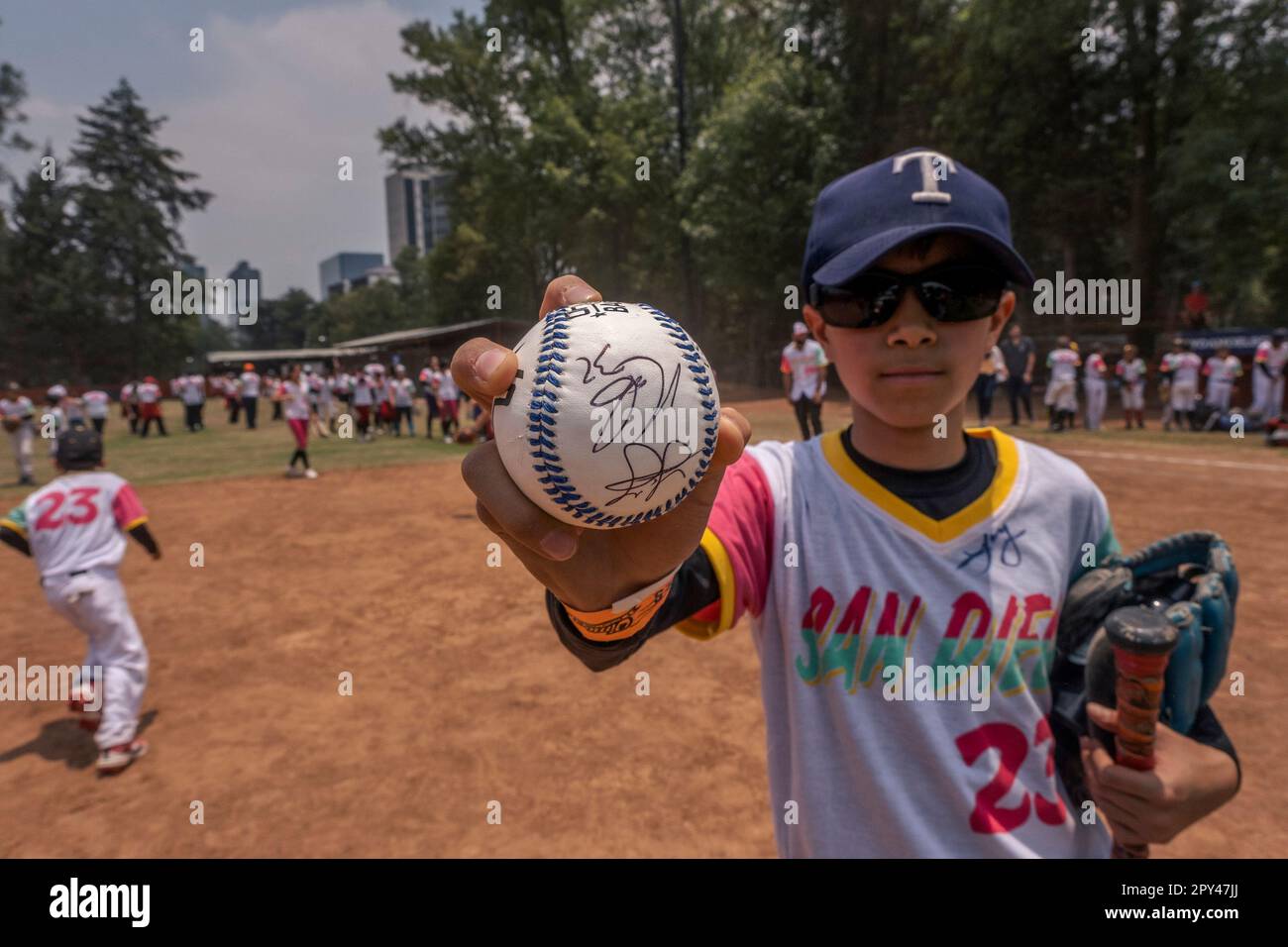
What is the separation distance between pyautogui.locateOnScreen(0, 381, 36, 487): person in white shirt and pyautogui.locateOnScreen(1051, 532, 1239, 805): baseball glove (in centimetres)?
1693

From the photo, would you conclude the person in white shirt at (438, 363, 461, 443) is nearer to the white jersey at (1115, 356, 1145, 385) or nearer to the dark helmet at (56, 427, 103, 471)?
the dark helmet at (56, 427, 103, 471)

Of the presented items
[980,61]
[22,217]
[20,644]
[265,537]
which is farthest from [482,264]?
[20,644]

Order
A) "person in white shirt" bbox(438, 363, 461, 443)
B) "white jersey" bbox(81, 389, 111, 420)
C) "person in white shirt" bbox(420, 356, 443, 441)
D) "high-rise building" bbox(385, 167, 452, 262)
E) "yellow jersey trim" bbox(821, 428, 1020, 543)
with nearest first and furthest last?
"yellow jersey trim" bbox(821, 428, 1020, 543) → "person in white shirt" bbox(420, 356, 443, 441) → "person in white shirt" bbox(438, 363, 461, 443) → "white jersey" bbox(81, 389, 111, 420) → "high-rise building" bbox(385, 167, 452, 262)

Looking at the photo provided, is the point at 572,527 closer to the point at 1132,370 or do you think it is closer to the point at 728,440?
the point at 728,440

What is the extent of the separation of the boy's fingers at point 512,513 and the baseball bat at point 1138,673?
1.16m

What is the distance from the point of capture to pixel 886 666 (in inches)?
64.1

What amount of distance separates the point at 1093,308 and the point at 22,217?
193 feet

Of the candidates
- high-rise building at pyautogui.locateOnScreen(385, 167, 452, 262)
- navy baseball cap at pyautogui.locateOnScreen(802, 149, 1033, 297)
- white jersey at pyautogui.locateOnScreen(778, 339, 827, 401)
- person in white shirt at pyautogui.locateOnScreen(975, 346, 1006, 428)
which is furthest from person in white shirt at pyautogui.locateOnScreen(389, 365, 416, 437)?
high-rise building at pyautogui.locateOnScreen(385, 167, 452, 262)

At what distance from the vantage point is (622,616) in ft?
4.75

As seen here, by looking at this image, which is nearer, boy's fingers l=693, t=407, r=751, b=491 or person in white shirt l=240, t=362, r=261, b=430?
boy's fingers l=693, t=407, r=751, b=491

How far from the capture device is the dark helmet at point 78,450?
4695mm

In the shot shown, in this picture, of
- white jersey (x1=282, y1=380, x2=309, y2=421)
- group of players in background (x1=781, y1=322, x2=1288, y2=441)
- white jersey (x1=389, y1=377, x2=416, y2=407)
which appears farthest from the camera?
white jersey (x1=389, y1=377, x2=416, y2=407)

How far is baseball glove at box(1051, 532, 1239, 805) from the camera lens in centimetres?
164

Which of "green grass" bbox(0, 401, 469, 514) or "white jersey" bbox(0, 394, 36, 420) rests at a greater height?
"white jersey" bbox(0, 394, 36, 420)
